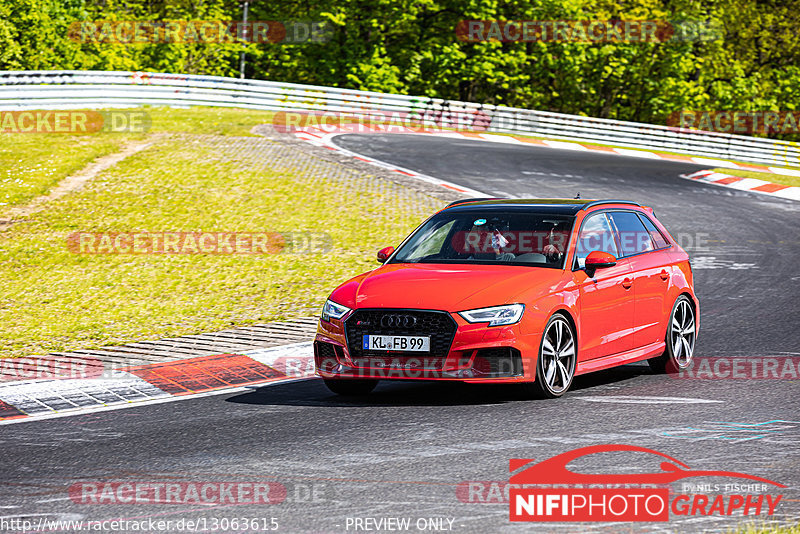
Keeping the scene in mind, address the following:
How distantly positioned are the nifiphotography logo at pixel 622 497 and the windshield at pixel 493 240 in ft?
9.63

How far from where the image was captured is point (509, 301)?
8242mm

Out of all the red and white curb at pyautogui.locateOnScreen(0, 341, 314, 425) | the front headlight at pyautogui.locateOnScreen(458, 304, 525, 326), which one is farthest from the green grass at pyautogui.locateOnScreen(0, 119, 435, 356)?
the front headlight at pyautogui.locateOnScreen(458, 304, 525, 326)

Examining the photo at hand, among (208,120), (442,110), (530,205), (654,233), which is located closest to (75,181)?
(208,120)

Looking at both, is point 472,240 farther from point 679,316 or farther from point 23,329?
point 23,329

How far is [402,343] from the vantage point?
823 centimetres

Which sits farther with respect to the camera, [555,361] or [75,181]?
[75,181]

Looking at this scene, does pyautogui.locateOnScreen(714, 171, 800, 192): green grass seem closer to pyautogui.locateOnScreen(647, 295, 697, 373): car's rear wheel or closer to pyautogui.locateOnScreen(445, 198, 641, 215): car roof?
pyautogui.locateOnScreen(647, 295, 697, 373): car's rear wheel

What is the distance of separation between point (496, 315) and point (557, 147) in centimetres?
2680

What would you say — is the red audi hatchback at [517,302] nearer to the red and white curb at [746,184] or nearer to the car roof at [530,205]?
the car roof at [530,205]

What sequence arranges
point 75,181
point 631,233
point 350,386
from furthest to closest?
point 75,181, point 631,233, point 350,386

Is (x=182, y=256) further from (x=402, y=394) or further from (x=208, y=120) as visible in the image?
(x=208, y=120)

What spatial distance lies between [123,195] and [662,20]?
44328mm

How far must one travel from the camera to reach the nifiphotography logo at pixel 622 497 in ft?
18.1

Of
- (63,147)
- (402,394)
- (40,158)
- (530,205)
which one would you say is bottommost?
(402,394)
